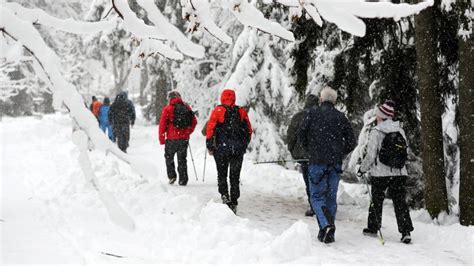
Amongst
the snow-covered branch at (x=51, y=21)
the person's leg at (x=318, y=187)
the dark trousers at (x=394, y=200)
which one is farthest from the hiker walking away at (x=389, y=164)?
the snow-covered branch at (x=51, y=21)

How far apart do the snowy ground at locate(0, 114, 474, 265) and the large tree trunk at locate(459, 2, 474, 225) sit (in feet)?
1.35

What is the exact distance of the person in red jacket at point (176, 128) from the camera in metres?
9.80

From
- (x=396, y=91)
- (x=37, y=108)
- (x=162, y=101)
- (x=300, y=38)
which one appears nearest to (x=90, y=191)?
(x=300, y=38)

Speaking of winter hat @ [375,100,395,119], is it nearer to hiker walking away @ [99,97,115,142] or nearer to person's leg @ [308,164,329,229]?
person's leg @ [308,164,329,229]

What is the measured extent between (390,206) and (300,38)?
4029 millimetres

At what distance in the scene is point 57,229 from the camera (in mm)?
5844

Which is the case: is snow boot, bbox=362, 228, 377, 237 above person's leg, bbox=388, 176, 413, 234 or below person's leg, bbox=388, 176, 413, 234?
below

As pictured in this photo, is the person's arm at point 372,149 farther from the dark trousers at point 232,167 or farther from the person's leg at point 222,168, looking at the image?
the person's leg at point 222,168

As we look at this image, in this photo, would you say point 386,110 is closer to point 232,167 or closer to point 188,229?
point 232,167

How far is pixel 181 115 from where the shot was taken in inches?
386

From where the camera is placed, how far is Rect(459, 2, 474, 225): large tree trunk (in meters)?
7.10

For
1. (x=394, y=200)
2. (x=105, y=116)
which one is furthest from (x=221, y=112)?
(x=105, y=116)

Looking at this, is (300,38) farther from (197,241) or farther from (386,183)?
(197,241)

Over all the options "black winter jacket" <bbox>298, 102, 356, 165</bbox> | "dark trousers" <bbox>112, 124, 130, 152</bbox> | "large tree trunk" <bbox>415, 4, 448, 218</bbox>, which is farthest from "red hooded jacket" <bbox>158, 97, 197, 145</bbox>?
"dark trousers" <bbox>112, 124, 130, 152</bbox>
